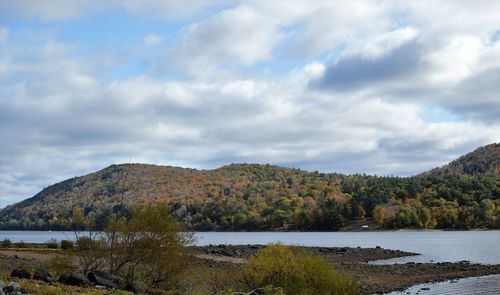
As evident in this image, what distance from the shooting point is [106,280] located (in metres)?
27.1

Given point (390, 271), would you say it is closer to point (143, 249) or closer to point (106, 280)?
point (143, 249)

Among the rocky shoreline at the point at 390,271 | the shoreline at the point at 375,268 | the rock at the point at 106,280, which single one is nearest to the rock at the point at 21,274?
the rock at the point at 106,280

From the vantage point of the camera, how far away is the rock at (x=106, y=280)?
26547 mm

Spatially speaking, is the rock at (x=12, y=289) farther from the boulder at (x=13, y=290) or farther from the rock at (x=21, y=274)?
the rock at (x=21, y=274)

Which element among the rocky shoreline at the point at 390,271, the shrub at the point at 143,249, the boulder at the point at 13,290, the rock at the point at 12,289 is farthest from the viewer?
the rocky shoreline at the point at 390,271

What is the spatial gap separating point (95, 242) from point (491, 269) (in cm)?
4146

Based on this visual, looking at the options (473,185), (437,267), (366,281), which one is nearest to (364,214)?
(473,185)

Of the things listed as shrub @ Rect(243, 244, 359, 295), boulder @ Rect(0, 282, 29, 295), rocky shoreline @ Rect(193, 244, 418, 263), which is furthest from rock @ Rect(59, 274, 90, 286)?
rocky shoreline @ Rect(193, 244, 418, 263)

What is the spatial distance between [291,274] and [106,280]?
25.3 ft

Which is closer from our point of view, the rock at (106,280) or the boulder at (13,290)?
the boulder at (13,290)

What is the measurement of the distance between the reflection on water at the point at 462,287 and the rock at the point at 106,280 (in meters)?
23.1

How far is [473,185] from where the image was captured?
188 meters

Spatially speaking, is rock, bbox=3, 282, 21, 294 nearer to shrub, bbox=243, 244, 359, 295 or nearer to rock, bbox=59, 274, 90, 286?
rock, bbox=59, 274, 90, 286

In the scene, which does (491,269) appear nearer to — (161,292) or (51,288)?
(161,292)
